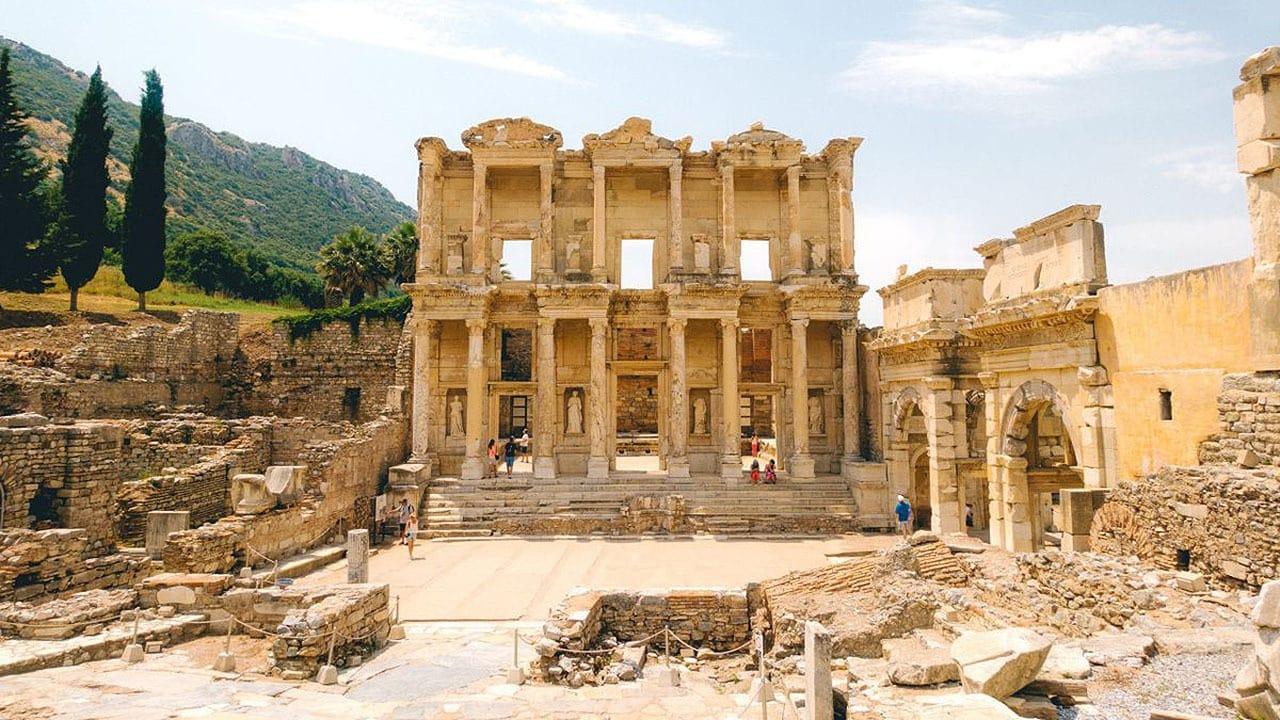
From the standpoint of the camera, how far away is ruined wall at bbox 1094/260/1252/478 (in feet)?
31.4

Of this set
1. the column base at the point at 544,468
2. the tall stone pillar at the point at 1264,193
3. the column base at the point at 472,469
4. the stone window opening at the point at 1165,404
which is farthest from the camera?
the column base at the point at 544,468

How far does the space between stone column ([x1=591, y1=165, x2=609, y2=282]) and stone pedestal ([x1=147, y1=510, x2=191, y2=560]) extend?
13438 mm

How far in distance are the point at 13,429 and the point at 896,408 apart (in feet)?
67.0

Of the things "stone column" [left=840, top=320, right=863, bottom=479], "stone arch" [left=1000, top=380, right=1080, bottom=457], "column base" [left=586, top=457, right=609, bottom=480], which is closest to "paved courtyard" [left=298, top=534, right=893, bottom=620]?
"column base" [left=586, top=457, right=609, bottom=480]

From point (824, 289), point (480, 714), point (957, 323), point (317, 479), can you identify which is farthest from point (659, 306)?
point (480, 714)

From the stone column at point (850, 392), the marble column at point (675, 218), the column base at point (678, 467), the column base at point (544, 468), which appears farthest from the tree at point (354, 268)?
the stone column at point (850, 392)

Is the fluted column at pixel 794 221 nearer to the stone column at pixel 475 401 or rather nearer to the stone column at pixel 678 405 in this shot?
the stone column at pixel 678 405

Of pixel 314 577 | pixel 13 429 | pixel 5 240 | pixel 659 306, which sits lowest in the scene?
pixel 314 577

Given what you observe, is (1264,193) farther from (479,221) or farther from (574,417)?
(479,221)

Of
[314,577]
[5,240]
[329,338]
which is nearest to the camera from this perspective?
[314,577]

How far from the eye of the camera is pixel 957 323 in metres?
17.0

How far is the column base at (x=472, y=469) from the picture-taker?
71.6 feet

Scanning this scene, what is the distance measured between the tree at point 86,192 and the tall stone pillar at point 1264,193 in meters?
36.1

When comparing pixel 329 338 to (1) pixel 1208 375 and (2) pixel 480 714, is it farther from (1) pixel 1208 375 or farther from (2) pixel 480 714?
(1) pixel 1208 375
